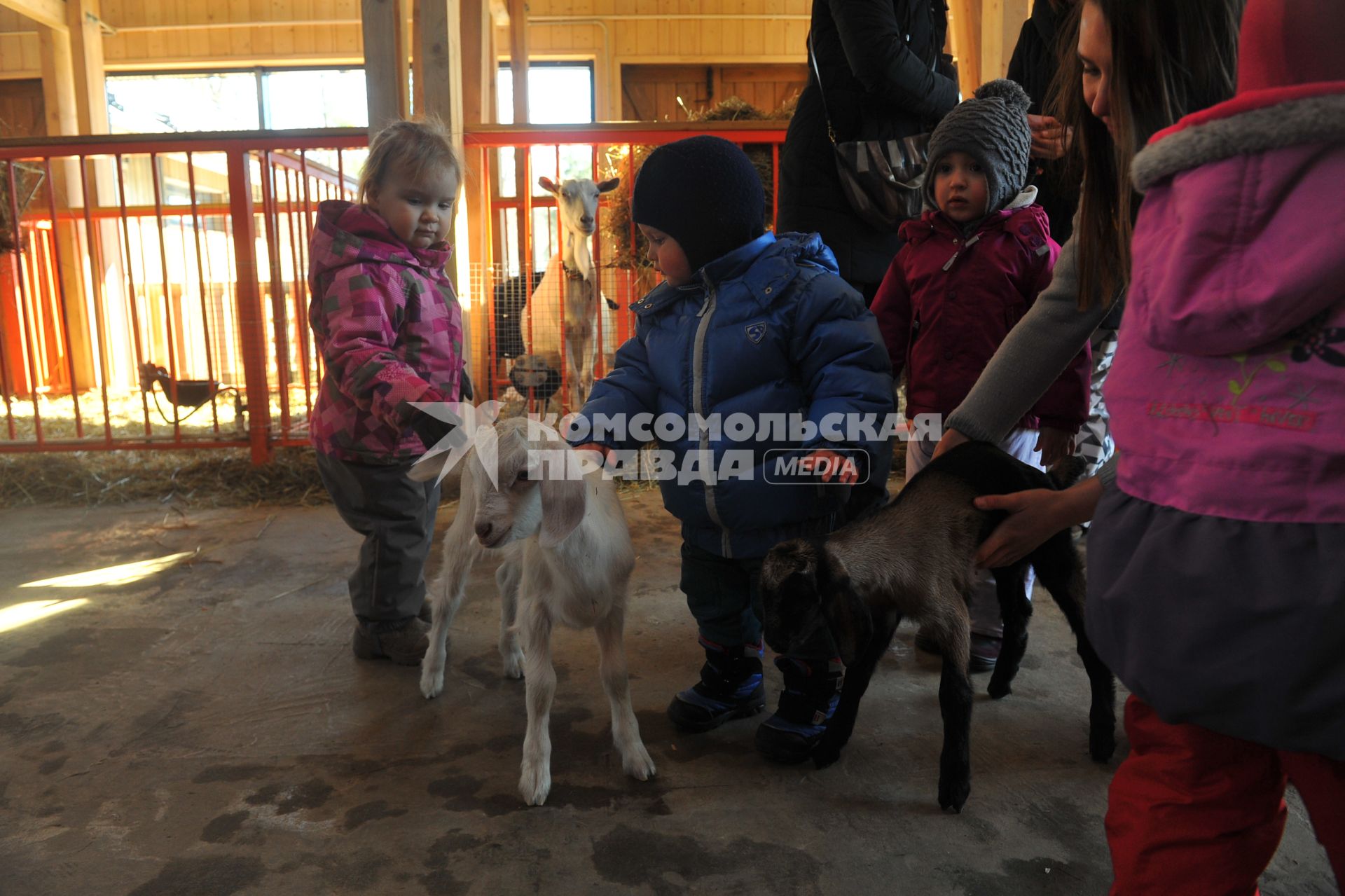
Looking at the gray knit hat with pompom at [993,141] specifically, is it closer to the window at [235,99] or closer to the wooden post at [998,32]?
the wooden post at [998,32]

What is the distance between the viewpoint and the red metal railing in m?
5.34

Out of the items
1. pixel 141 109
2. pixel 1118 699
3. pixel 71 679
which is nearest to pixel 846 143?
pixel 1118 699

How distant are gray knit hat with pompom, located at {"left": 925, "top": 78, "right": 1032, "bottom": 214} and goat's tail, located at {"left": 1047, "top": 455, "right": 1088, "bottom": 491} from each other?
80 centimetres

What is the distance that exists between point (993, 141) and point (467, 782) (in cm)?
221

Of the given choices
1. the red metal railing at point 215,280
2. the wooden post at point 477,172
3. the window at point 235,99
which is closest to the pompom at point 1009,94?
the red metal railing at point 215,280

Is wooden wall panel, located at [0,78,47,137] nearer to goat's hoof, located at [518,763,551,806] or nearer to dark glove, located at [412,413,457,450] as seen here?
dark glove, located at [412,413,457,450]

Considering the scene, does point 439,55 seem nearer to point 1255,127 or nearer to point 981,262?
point 981,262

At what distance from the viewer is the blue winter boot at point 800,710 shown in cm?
216

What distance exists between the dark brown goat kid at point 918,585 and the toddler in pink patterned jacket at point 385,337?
1.34 meters

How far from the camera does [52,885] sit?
5.69 ft

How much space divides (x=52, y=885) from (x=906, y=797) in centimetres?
183

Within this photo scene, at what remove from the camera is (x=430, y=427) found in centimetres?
237

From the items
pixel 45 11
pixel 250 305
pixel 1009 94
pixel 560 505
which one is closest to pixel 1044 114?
pixel 1009 94

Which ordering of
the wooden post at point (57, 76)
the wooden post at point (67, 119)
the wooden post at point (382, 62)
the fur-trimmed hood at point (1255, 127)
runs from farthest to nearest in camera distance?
the wooden post at point (57, 76) → the wooden post at point (67, 119) → the wooden post at point (382, 62) → the fur-trimmed hood at point (1255, 127)
